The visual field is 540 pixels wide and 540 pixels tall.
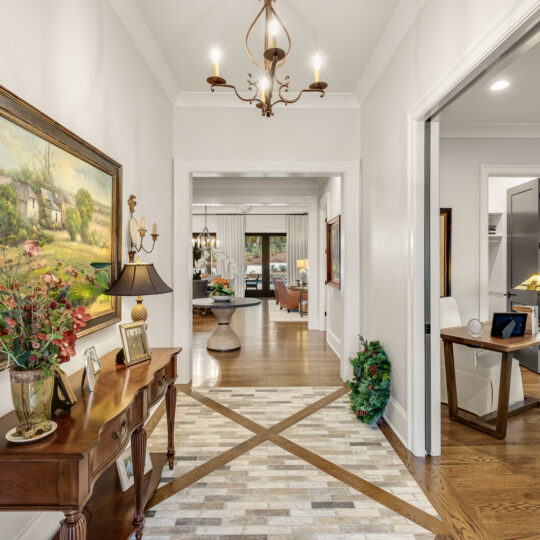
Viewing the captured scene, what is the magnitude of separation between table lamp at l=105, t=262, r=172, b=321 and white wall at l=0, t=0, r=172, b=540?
0.26m

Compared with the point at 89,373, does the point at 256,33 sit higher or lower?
higher

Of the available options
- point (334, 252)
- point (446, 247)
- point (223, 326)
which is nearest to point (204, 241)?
point (223, 326)

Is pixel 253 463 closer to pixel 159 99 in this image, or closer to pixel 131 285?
pixel 131 285

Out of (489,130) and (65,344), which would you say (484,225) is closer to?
(489,130)

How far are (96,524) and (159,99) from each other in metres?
3.21

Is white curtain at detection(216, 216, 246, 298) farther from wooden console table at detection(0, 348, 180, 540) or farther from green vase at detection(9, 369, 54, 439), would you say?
green vase at detection(9, 369, 54, 439)

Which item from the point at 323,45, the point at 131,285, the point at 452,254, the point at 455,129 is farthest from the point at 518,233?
the point at 131,285

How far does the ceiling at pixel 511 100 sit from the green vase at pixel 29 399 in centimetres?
253

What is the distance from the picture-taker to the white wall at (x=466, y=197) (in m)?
4.15

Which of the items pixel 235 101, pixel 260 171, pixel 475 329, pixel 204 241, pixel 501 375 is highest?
pixel 235 101

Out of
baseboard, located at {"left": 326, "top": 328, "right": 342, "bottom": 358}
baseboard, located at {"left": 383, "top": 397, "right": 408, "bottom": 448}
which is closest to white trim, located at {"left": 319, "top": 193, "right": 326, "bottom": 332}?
baseboard, located at {"left": 326, "top": 328, "right": 342, "bottom": 358}

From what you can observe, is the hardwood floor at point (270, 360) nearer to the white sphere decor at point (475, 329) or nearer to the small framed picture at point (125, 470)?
the white sphere decor at point (475, 329)

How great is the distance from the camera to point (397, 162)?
271 cm

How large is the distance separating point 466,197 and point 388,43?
85.9 inches
